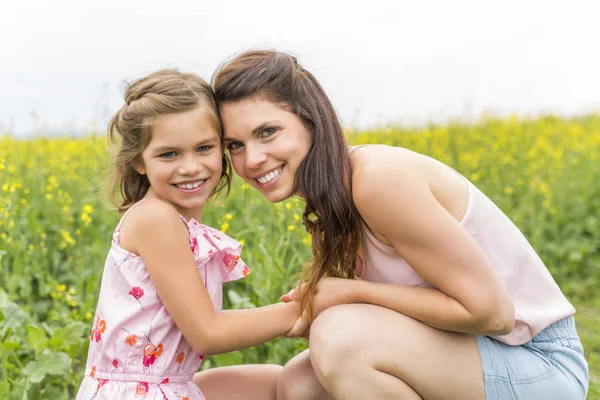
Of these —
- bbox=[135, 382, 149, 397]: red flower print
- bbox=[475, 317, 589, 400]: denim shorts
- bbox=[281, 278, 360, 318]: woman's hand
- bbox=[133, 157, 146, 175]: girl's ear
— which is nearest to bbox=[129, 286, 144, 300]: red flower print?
bbox=[135, 382, 149, 397]: red flower print

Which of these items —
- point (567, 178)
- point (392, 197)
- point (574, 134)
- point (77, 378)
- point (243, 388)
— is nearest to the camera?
point (392, 197)

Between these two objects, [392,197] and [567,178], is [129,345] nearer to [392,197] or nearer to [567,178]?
[392,197]

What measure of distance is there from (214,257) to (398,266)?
0.52 m

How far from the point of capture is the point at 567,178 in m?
5.39

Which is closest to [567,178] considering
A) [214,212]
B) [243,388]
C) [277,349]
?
[214,212]

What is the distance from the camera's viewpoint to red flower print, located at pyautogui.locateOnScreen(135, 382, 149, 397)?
1.89 meters

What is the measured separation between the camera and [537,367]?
1914 mm

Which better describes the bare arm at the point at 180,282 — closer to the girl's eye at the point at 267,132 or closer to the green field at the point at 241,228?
the girl's eye at the point at 267,132

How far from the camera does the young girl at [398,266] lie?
178 cm

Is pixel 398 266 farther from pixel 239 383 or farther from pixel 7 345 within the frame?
pixel 7 345

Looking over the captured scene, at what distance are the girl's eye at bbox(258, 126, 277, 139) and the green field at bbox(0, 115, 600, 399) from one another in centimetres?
54

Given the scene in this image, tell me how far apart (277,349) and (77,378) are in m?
0.74

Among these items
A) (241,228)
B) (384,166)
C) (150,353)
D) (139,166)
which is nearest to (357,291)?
(384,166)

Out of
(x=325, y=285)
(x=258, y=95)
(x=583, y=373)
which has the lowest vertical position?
(x=583, y=373)
